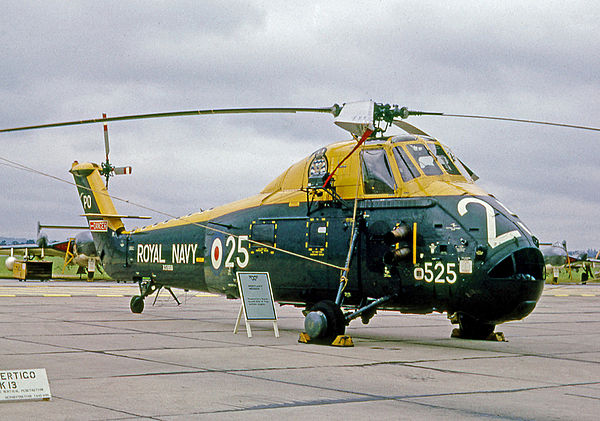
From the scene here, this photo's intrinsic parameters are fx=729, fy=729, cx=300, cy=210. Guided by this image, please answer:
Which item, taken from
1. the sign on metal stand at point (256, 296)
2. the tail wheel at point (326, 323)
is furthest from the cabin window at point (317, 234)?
the tail wheel at point (326, 323)

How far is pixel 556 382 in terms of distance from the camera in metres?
9.35

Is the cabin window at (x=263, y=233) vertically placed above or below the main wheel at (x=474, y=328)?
above

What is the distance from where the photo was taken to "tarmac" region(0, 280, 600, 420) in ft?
23.0

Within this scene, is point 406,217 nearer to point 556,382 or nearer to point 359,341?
point 359,341

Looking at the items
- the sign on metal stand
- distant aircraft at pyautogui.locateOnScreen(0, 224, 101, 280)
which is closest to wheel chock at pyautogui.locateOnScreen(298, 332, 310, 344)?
the sign on metal stand

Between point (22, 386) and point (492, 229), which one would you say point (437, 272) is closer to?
point (492, 229)

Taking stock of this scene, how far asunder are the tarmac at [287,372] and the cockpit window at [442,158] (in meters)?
3.33

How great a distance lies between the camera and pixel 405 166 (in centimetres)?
1370

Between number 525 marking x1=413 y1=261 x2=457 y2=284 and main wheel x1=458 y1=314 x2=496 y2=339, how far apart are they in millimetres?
2263

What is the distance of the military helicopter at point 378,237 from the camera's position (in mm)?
12570

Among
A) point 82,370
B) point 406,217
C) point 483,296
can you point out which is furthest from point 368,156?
point 82,370

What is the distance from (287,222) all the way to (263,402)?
799 centimetres

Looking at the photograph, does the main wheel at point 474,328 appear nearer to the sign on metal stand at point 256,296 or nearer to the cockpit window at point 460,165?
the cockpit window at point 460,165

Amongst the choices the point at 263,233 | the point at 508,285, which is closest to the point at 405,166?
the point at 508,285
